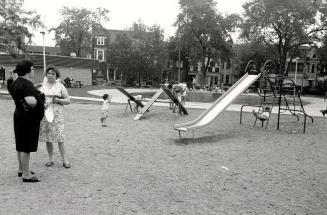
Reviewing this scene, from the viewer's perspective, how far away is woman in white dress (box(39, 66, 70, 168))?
5.89m

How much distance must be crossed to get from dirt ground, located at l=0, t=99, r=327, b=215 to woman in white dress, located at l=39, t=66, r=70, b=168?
0.53 meters

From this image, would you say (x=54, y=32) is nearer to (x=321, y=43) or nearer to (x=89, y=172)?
(x=321, y=43)

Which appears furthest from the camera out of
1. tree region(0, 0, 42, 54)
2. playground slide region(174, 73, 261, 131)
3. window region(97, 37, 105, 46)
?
window region(97, 37, 105, 46)

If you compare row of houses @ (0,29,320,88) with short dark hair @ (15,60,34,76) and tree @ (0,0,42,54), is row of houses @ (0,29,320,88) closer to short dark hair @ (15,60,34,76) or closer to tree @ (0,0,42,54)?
tree @ (0,0,42,54)

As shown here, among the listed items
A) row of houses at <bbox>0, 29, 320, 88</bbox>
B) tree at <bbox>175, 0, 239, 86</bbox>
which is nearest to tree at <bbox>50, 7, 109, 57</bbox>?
row of houses at <bbox>0, 29, 320, 88</bbox>

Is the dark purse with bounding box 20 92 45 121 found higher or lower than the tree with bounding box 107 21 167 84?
lower

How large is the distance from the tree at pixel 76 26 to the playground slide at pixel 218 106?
187ft

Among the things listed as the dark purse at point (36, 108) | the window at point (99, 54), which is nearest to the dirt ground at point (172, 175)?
the dark purse at point (36, 108)

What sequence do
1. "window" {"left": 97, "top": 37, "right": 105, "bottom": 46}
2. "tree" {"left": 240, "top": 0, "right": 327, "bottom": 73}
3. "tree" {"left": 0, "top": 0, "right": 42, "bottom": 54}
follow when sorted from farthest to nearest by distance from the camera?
1. "window" {"left": 97, "top": 37, "right": 105, "bottom": 46}
2. "tree" {"left": 240, "top": 0, "right": 327, "bottom": 73}
3. "tree" {"left": 0, "top": 0, "right": 42, "bottom": 54}

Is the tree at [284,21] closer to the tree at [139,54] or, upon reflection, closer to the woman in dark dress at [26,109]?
the tree at [139,54]

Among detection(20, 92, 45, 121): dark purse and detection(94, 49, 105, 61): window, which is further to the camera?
detection(94, 49, 105, 61): window

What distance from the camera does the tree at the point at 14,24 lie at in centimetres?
3288

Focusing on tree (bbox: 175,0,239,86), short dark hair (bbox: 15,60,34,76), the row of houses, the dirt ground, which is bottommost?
the dirt ground

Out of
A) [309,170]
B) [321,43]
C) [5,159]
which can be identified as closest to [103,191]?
[5,159]
